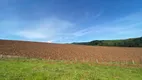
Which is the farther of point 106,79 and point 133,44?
point 133,44

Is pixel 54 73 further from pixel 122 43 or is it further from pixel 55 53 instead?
pixel 122 43

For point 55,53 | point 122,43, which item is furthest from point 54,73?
point 122,43

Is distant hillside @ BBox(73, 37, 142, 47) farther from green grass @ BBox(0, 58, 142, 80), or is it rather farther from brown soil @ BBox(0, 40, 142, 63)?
green grass @ BBox(0, 58, 142, 80)

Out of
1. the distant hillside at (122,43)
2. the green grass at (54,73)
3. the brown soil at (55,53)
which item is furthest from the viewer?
the distant hillside at (122,43)

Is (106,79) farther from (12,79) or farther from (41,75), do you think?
(12,79)

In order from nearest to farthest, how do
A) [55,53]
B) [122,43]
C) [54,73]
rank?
[54,73] < [55,53] < [122,43]

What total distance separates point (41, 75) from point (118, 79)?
8.94 m

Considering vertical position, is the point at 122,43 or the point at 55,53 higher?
the point at 122,43

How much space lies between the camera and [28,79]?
54.1 ft

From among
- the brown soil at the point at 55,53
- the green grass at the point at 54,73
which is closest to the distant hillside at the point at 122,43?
the brown soil at the point at 55,53

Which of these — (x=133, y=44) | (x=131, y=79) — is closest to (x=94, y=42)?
(x=133, y=44)

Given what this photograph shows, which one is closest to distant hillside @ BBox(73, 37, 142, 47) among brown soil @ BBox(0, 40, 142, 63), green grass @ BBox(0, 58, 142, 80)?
brown soil @ BBox(0, 40, 142, 63)

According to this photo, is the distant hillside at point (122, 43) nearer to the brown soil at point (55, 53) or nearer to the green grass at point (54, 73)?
the brown soil at point (55, 53)

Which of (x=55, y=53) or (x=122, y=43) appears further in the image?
(x=122, y=43)
